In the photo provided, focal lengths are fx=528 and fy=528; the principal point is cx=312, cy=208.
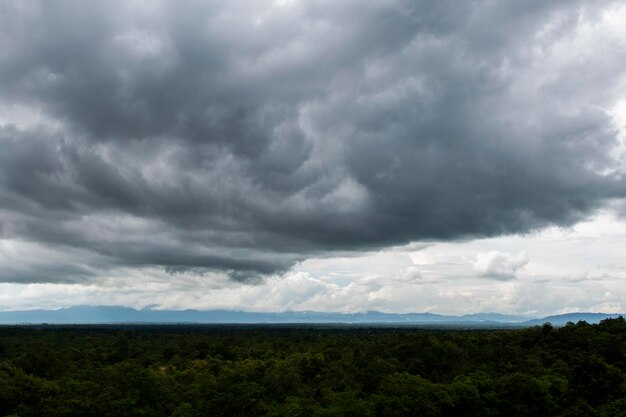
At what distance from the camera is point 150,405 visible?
73812 millimetres

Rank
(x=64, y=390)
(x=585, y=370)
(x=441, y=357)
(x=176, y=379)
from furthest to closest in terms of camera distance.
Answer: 1. (x=441, y=357)
2. (x=176, y=379)
3. (x=585, y=370)
4. (x=64, y=390)

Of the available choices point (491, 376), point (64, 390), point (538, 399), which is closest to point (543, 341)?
point (491, 376)

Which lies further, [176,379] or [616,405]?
[176,379]

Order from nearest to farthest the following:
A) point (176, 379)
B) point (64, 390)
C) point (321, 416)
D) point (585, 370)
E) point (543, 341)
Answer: point (321, 416), point (64, 390), point (585, 370), point (176, 379), point (543, 341)

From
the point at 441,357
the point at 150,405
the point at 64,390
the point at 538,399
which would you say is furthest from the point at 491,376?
the point at 64,390

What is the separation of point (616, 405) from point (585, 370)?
66.1 feet

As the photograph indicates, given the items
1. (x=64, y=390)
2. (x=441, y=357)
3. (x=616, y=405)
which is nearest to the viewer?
(x=616, y=405)

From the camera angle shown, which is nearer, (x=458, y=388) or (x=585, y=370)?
(x=458, y=388)

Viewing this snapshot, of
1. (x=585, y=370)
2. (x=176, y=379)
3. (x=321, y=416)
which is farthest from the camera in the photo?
(x=176, y=379)

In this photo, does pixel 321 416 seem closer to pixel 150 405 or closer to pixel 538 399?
pixel 150 405

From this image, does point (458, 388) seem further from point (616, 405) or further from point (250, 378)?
point (250, 378)

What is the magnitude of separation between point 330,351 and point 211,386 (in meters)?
53.5

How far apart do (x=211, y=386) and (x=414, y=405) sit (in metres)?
30.4

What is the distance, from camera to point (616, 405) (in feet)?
218
